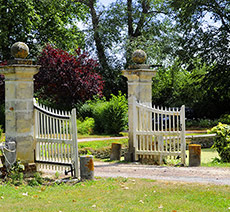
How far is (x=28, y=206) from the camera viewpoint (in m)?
5.99

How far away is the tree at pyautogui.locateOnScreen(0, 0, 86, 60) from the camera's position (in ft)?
85.4

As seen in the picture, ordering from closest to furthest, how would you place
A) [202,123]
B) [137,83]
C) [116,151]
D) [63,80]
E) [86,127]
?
[137,83] < [116,151] < [86,127] < [63,80] < [202,123]

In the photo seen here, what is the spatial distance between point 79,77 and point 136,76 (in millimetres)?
10750

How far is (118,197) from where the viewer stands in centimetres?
636

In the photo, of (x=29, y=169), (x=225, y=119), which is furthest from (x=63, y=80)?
(x=29, y=169)

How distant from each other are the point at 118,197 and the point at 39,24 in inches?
924

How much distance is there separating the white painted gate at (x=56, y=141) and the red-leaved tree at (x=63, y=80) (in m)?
12.5

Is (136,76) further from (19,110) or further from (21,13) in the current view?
(21,13)

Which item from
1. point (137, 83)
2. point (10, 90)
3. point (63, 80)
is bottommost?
point (10, 90)

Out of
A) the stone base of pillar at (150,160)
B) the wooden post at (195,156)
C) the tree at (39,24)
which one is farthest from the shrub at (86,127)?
the wooden post at (195,156)

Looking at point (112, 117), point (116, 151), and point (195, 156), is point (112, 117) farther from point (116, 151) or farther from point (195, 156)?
point (195, 156)

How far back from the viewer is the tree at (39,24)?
26.0m

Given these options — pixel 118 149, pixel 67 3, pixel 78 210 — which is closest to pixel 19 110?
pixel 78 210

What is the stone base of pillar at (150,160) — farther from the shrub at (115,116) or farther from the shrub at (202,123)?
the shrub at (202,123)
